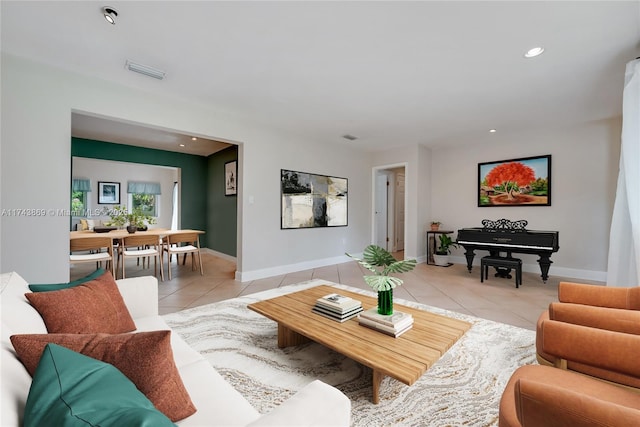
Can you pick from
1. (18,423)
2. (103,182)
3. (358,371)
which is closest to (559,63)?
(358,371)

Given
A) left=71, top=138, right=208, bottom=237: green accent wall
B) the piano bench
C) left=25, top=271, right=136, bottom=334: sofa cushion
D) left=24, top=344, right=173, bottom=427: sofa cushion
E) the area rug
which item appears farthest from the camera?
left=71, top=138, right=208, bottom=237: green accent wall

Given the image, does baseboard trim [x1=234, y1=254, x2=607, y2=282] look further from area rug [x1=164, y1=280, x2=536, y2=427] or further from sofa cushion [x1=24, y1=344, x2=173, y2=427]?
sofa cushion [x1=24, y1=344, x2=173, y2=427]

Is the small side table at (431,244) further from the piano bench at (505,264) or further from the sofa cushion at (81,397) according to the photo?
the sofa cushion at (81,397)

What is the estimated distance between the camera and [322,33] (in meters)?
2.20

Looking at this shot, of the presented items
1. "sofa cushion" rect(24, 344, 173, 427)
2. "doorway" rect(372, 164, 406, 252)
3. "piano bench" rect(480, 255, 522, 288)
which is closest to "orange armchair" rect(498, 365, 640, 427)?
"sofa cushion" rect(24, 344, 173, 427)

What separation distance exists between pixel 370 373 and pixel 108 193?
9.57m

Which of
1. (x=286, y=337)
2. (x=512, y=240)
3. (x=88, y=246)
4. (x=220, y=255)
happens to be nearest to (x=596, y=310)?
(x=286, y=337)

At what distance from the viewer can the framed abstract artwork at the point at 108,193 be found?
8172mm

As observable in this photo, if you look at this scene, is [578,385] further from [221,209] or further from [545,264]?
[221,209]

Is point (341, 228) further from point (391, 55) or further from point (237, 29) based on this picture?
point (237, 29)

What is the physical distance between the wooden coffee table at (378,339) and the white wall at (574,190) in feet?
14.0

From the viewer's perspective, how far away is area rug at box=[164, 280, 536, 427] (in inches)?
60.2

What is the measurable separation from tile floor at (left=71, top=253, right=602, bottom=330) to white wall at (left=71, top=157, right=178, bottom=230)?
361 centimetres

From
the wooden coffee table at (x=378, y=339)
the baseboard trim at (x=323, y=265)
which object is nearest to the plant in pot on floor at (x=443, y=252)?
the baseboard trim at (x=323, y=265)
